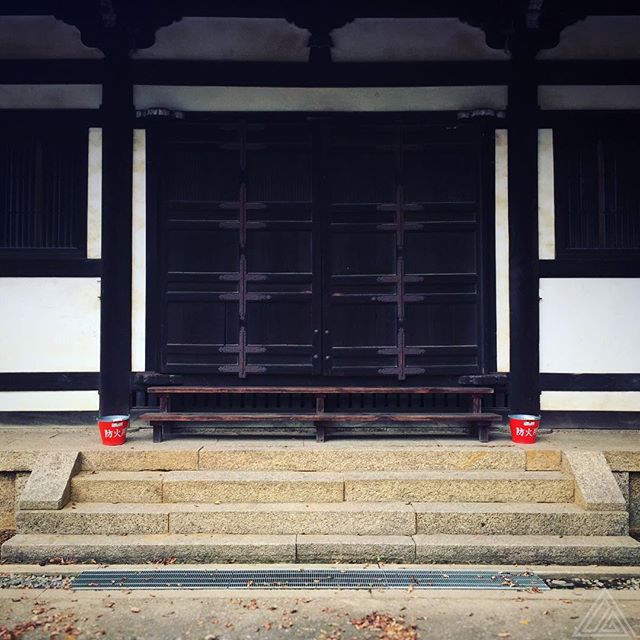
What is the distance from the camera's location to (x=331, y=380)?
6707 mm

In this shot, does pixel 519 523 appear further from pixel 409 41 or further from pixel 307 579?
pixel 409 41

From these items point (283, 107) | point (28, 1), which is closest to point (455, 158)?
point (283, 107)

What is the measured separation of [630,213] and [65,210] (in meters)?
A: 6.30

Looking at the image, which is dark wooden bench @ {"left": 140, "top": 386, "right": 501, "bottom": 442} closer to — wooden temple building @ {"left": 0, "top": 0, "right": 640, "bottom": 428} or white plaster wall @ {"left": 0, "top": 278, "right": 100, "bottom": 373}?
wooden temple building @ {"left": 0, "top": 0, "right": 640, "bottom": 428}

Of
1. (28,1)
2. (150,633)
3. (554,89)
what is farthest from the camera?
(554,89)

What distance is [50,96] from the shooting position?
6648mm

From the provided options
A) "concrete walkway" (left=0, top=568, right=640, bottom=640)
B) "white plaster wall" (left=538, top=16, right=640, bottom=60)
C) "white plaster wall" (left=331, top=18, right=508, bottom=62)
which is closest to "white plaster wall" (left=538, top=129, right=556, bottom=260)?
"white plaster wall" (left=538, top=16, right=640, bottom=60)

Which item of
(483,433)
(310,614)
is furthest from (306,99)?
(310,614)

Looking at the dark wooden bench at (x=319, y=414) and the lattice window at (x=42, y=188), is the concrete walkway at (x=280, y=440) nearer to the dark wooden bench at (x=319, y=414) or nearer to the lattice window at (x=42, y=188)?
the dark wooden bench at (x=319, y=414)

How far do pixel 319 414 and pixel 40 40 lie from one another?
16.8 feet

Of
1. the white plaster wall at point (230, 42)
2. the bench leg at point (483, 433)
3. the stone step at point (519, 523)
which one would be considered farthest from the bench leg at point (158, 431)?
the white plaster wall at point (230, 42)

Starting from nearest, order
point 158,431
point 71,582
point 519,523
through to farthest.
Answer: point 71,582
point 519,523
point 158,431

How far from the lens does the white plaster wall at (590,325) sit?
6.58m

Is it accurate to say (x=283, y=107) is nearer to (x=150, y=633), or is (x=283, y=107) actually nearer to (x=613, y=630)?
(x=150, y=633)
